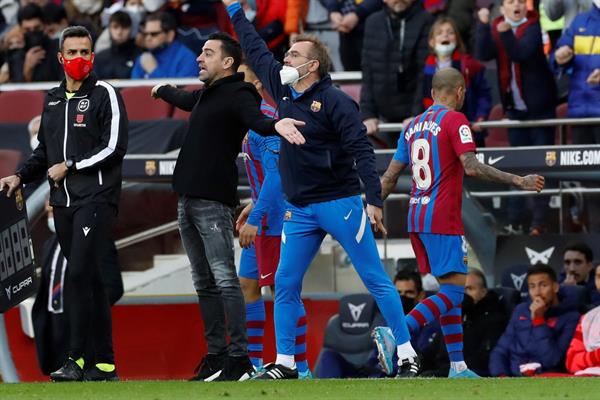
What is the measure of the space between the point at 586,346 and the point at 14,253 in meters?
4.20

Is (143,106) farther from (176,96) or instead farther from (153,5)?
(176,96)

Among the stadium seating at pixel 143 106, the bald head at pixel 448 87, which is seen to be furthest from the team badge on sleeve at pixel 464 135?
the stadium seating at pixel 143 106

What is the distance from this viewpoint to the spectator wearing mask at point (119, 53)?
15.3 meters

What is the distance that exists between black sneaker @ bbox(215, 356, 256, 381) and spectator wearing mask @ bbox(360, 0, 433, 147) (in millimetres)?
4300

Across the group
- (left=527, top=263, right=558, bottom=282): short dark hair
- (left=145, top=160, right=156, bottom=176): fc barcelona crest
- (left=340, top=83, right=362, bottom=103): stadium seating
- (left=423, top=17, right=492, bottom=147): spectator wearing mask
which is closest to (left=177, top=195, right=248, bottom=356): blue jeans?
(left=527, top=263, right=558, bottom=282): short dark hair

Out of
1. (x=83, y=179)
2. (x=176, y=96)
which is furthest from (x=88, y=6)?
(x=83, y=179)

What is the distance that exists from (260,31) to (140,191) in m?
1.92

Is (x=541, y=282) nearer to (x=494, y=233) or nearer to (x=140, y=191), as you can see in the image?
(x=494, y=233)

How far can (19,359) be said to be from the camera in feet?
45.9

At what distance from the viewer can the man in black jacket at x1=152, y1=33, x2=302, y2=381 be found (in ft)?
29.3

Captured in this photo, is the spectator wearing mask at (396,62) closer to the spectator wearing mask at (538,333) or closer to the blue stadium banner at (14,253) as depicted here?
the spectator wearing mask at (538,333)

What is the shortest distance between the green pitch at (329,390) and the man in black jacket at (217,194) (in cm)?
39

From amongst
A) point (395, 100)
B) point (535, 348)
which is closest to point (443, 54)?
point (395, 100)

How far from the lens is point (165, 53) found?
14.8m
